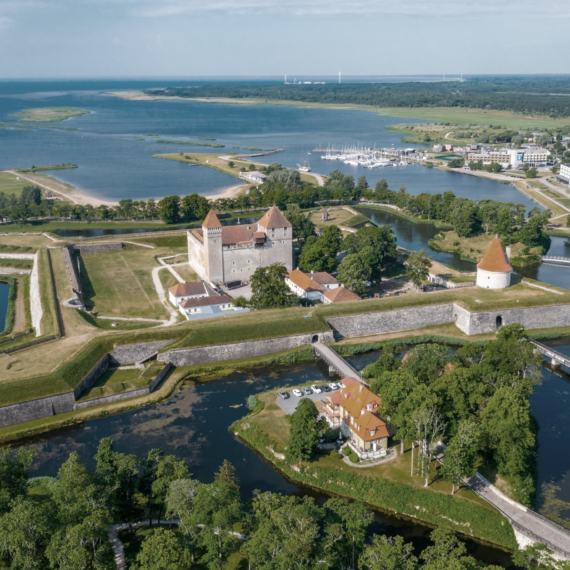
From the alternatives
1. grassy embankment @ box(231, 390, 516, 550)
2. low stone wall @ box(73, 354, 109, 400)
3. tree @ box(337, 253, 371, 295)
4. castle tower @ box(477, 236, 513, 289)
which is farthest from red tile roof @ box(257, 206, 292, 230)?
grassy embankment @ box(231, 390, 516, 550)

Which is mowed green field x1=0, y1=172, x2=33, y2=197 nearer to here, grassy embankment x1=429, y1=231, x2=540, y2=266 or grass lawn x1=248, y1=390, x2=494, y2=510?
grassy embankment x1=429, y1=231, x2=540, y2=266

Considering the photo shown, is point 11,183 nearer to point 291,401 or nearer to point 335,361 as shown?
point 335,361

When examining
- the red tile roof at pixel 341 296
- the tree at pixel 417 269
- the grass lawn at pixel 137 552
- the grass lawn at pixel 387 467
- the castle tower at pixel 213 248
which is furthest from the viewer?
the castle tower at pixel 213 248

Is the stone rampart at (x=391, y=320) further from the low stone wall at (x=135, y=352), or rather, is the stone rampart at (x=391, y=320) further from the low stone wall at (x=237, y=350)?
the low stone wall at (x=135, y=352)

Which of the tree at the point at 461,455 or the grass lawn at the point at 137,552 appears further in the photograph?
the tree at the point at 461,455

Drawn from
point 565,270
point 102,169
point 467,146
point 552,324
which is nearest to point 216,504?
point 552,324

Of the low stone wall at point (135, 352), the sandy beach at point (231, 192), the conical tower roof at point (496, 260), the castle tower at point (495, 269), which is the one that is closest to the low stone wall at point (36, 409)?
the low stone wall at point (135, 352)
